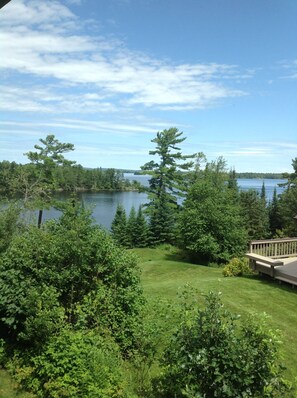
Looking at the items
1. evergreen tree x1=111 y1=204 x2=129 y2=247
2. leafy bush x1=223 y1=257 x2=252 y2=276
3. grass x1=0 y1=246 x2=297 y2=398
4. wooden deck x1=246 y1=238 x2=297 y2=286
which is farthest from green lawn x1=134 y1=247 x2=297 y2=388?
evergreen tree x1=111 y1=204 x2=129 y2=247

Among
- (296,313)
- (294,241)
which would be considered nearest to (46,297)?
(296,313)

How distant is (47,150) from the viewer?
33219mm

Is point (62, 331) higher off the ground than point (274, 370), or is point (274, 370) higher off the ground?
point (274, 370)

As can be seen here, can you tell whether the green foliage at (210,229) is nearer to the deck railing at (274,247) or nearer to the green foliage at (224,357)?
the deck railing at (274,247)

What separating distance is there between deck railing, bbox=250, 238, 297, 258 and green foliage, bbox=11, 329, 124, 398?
7882 millimetres

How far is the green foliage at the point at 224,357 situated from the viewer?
373cm

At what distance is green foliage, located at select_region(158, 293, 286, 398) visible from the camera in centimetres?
373

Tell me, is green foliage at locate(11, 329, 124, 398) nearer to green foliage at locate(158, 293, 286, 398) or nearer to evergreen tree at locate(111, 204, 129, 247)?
green foliage at locate(158, 293, 286, 398)

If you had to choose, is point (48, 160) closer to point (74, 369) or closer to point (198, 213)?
point (198, 213)

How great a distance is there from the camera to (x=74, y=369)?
5.16 m

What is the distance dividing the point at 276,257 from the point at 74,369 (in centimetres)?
924

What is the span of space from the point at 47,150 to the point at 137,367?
1178 inches

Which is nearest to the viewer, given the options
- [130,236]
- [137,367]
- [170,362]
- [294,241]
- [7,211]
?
[170,362]

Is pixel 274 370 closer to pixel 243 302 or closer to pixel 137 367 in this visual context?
pixel 137 367
